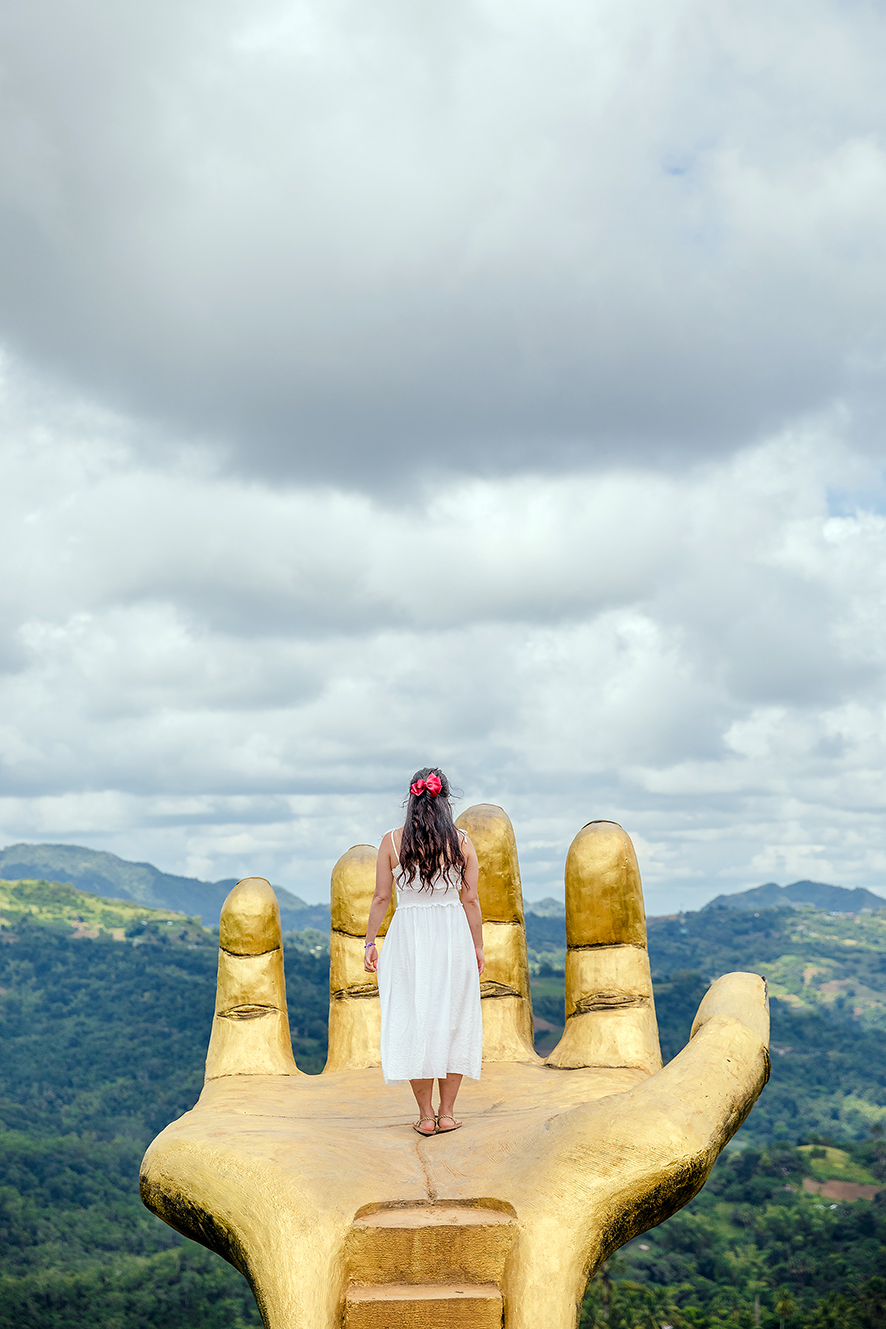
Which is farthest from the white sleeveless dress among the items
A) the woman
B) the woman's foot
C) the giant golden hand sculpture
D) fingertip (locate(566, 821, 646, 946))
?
fingertip (locate(566, 821, 646, 946))

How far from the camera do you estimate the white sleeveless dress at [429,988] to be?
21.0 ft

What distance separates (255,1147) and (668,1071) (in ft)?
7.68

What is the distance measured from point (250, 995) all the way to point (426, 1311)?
13.9 feet

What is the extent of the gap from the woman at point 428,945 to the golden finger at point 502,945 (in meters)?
2.36

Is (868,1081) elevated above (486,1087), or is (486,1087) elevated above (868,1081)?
(486,1087)

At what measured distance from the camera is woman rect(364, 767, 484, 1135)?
6.37 metres

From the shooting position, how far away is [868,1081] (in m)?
109

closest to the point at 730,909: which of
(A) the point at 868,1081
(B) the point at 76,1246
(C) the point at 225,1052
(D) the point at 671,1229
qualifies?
(A) the point at 868,1081

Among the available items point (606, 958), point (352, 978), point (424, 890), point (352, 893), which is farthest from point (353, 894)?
point (424, 890)

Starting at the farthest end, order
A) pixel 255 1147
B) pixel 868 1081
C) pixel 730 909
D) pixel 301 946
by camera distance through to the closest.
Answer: pixel 730 909
pixel 301 946
pixel 868 1081
pixel 255 1147

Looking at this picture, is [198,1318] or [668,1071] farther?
[198,1318]

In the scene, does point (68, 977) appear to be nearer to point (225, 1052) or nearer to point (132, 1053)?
point (132, 1053)

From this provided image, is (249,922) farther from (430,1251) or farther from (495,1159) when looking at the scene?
(430,1251)

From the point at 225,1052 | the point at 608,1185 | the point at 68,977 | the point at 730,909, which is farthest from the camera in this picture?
the point at 730,909
